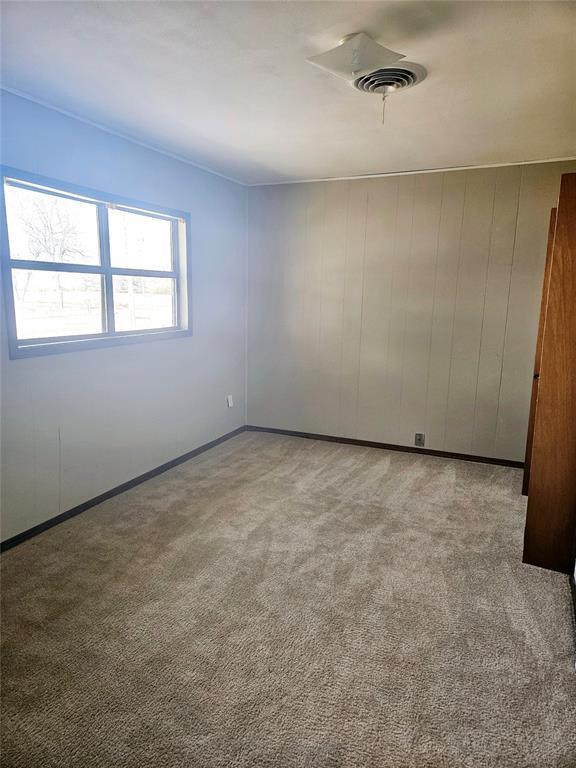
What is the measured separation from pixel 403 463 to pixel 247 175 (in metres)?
3.00

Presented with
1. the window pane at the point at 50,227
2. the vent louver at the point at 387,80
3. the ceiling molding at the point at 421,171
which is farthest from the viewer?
the ceiling molding at the point at 421,171

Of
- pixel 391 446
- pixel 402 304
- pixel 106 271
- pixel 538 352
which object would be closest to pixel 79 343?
pixel 106 271

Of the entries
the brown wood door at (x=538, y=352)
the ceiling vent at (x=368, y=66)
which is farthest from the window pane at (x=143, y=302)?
the brown wood door at (x=538, y=352)

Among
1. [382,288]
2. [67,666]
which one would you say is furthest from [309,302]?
[67,666]

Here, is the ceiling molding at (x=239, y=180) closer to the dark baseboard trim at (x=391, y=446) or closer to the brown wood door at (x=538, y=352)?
the brown wood door at (x=538, y=352)

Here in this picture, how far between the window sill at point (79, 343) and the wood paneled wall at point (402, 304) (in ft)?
4.70

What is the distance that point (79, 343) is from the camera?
119 inches

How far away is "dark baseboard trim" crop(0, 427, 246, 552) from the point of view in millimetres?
2738

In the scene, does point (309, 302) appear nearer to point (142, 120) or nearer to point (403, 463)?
point (403, 463)

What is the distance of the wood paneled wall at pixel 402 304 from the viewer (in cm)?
394

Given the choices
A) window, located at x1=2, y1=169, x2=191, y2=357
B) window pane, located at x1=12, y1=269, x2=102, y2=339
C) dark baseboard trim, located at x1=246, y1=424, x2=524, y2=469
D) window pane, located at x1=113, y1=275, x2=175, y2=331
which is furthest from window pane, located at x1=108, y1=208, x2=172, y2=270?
dark baseboard trim, located at x1=246, y1=424, x2=524, y2=469

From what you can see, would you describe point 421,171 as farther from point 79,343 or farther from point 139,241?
point 79,343

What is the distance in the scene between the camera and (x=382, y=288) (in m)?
4.38

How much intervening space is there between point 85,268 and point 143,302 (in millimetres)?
662
